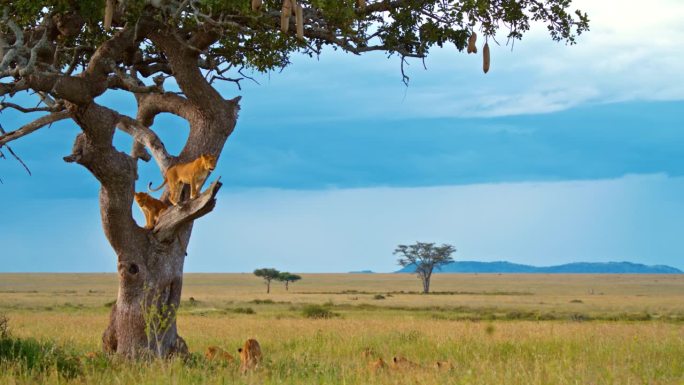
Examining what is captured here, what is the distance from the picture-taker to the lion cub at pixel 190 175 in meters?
13.2

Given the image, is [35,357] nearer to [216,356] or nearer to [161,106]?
[216,356]

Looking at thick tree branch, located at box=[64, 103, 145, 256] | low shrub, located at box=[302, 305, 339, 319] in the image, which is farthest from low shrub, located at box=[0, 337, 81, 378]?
low shrub, located at box=[302, 305, 339, 319]

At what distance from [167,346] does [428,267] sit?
8816cm

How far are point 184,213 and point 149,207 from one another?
1.15 meters

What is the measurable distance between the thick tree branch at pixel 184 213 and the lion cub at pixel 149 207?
259mm

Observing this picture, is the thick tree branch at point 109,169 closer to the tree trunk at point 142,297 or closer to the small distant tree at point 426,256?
the tree trunk at point 142,297

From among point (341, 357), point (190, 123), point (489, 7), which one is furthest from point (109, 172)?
point (489, 7)

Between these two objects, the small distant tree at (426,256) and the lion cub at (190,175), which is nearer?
the lion cub at (190,175)

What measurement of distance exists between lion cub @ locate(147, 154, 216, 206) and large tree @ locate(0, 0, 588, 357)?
12.6 inches

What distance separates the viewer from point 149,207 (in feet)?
47.4

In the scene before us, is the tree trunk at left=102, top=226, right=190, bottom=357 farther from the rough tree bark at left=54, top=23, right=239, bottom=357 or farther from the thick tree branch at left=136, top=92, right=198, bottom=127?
the thick tree branch at left=136, top=92, right=198, bottom=127

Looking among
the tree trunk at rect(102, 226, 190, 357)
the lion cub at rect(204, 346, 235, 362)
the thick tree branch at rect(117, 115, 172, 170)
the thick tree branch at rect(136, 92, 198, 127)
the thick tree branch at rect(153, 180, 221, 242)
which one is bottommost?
the lion cub at rect(204, 346, 235, 362)

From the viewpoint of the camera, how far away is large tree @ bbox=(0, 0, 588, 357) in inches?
525

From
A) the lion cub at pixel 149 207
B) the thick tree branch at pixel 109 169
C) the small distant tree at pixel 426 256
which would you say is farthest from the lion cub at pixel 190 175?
the small distant tree at pixel 426 256
